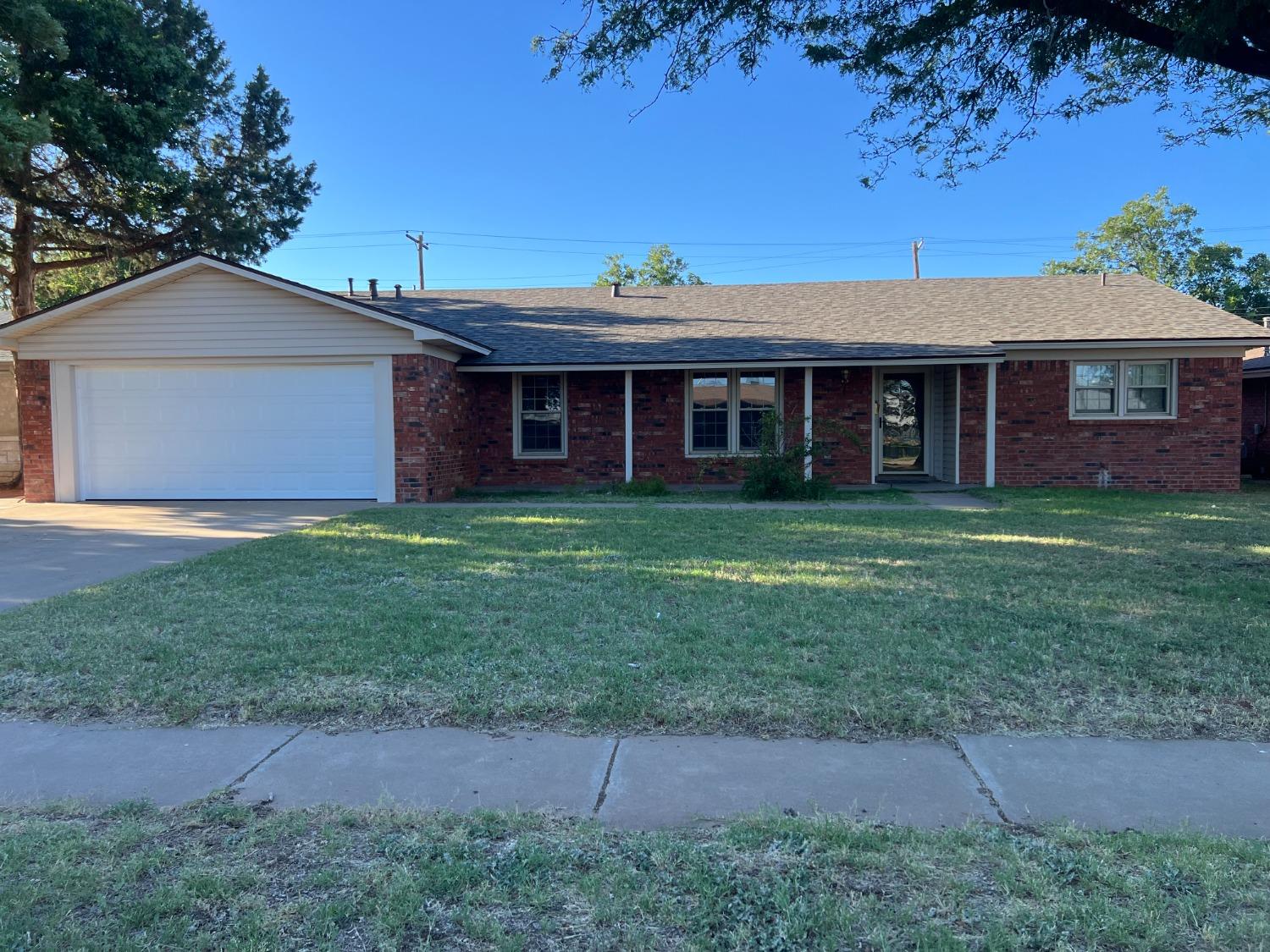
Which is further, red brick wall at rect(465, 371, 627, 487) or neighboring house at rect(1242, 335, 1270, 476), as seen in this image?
neighboring house at rect(1242, 335, 1270, 476)

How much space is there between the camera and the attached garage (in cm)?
1313

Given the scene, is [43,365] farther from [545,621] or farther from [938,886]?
[938,886]

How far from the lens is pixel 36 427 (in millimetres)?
13906

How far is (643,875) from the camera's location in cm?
272

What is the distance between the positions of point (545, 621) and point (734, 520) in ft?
17.3

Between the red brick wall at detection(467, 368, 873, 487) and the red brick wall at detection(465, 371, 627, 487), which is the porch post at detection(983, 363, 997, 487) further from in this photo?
the red brick wall at detection(465, 371, 627, 487)

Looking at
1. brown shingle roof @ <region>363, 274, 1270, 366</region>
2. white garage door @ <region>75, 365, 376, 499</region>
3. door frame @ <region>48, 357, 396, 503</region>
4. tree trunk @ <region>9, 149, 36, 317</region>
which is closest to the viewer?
door frame @ <region>48, 357, 396, 503</region>

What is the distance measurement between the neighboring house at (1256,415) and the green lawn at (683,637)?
11.6 m

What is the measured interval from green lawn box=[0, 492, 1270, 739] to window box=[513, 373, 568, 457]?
6950 millimetres

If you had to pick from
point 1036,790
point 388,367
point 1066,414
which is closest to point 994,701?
point 1036,790

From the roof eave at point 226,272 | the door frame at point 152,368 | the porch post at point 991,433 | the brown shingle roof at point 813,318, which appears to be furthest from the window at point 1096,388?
the door frame at point 152,368

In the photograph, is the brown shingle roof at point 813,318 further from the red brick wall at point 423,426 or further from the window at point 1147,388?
the red brick wall at point 423,426

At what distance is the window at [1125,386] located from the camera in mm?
14539

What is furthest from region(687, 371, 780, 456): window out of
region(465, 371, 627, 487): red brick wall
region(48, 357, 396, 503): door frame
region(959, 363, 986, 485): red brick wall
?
region(48, 357, 396, 503): door frame
